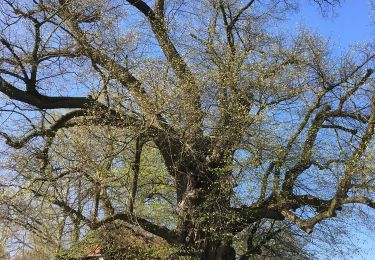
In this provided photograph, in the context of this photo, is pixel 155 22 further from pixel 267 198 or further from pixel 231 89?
pixel 267 198

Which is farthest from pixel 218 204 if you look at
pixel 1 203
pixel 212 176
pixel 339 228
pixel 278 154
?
pixel 1 203

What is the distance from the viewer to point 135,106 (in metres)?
11.6

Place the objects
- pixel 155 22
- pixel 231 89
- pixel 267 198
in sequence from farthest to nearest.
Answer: pixel 155 22
pixel 267 198
pixel 231 89

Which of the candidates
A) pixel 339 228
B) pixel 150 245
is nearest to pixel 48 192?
pixel 150 245

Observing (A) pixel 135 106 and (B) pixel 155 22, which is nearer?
(A) pixel 135 106

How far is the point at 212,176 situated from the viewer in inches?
526

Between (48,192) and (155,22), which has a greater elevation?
(155,22)

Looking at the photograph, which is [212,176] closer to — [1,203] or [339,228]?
[339,228]

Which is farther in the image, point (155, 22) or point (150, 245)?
point (155, 22)

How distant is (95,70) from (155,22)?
3.04m

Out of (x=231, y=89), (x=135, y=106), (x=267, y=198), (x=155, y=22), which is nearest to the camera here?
(x=135, y=106)

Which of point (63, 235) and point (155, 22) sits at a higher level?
point (155, 22)

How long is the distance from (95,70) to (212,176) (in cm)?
406

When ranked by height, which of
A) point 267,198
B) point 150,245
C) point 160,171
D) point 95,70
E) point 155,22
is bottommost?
point 150,245
